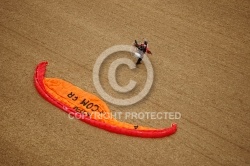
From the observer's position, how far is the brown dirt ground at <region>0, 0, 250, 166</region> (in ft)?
6.77

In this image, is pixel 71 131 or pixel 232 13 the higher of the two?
pixel 232 13

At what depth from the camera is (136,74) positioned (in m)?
2.58

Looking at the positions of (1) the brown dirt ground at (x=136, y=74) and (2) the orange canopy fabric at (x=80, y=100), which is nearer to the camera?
(1) the brown dirt ground at (x=136, y=74)

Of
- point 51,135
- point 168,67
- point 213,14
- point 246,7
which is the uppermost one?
point 246,7

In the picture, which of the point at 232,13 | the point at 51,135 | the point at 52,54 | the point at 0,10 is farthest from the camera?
the point at 232,13

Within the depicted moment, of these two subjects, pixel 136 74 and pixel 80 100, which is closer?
pixel 80 100

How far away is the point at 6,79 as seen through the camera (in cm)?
233

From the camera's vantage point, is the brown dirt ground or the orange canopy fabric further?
the orange canopy fabric

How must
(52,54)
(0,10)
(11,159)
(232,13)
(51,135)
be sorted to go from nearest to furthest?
1. (11,159)
2. (51,135)
3. (52,54)
4. (0,10)
5. (232,13)

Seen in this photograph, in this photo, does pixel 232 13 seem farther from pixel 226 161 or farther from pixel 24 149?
pixel 24 149

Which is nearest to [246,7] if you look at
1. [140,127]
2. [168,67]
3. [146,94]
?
[168,67]

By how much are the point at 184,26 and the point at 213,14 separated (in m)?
0.48

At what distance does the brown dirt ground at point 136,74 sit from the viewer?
2.06 m

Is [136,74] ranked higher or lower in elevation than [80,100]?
higher
